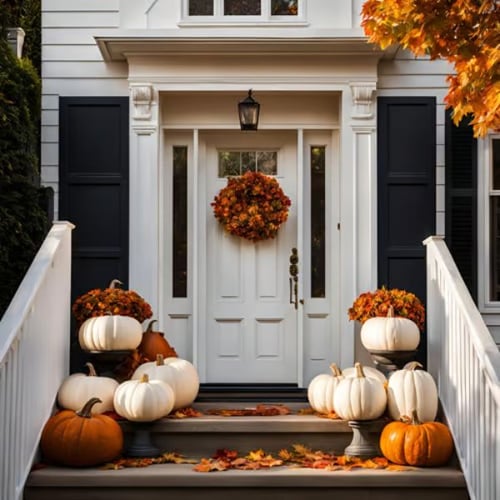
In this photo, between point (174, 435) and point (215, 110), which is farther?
point (215, 110)

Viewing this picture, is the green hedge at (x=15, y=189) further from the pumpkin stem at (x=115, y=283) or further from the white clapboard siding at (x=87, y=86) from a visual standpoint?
the pumpkin stem at (x=115, y=283)

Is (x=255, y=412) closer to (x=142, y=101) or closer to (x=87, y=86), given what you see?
(x=142, y=101)

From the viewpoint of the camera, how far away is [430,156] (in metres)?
7.61

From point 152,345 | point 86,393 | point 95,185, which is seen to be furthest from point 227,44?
point 86,393

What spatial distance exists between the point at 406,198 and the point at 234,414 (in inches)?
88.1

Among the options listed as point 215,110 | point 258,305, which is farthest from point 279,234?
point 215,110

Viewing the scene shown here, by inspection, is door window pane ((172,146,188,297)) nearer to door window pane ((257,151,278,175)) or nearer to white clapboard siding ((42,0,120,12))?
door window pane ((257,151,278,175))

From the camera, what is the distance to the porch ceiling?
7.35 meters

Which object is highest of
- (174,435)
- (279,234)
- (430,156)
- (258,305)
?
(430,156)

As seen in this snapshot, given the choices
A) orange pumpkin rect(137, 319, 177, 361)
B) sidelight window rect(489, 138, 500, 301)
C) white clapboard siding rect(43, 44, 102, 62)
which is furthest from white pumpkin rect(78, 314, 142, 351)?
sidelight window rect(489, 138, 500, 301)

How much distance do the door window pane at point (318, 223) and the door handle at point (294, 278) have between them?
0.51 feet

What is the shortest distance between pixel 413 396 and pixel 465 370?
1.46ft

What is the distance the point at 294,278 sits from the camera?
25.8ft

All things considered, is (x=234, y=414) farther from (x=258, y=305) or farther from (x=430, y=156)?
(x=430, y=156)
